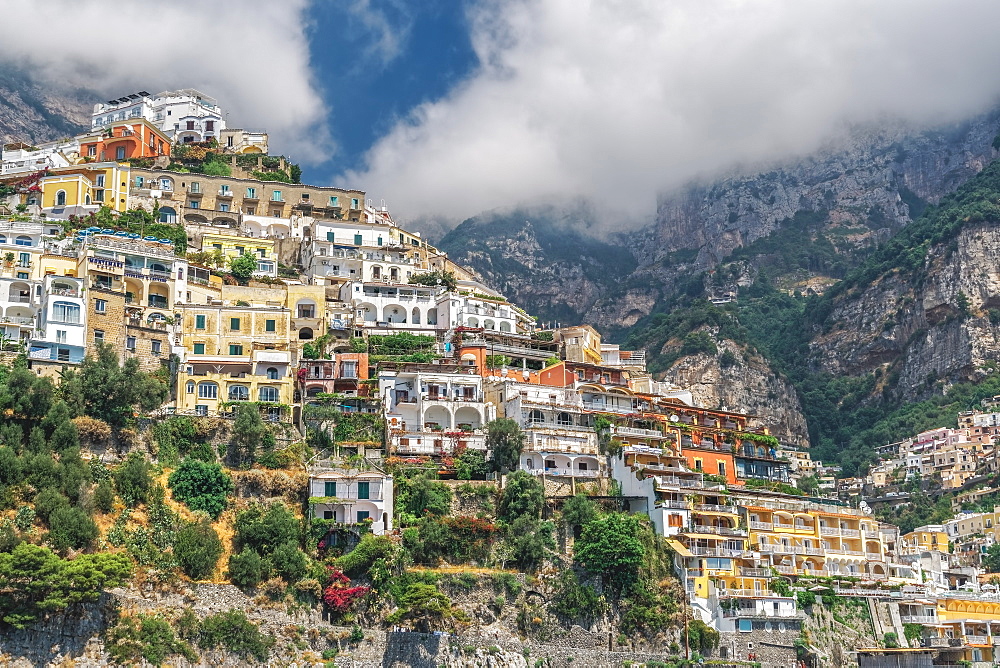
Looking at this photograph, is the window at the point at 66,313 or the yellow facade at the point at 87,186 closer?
the window at the point at 66,313

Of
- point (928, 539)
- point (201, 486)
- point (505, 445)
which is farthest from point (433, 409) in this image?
point (928, 539)

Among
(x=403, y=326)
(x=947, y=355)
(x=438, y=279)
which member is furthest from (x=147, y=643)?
(x=947, y=355)

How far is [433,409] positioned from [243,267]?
19.8 meters

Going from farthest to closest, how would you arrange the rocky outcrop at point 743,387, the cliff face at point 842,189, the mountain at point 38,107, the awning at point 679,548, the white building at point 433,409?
the cliff face at point 842,189
the mountain at point 38,107
the rocky outcrop at point 743,387
the white building at point 433,409
the awning at point 679,548

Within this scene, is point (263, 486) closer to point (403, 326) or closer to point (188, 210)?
point (403, 326)

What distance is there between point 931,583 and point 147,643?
4615 cm

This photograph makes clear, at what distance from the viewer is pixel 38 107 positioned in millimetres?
147250

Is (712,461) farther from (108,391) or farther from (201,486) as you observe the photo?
(108,391)

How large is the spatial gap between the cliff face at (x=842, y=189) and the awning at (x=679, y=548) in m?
123

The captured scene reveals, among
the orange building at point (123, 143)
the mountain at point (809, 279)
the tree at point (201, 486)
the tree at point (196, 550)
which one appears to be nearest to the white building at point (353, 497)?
the tree at point (201, 486)

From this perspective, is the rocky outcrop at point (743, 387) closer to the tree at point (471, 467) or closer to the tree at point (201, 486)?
the tree at point (471, 467)

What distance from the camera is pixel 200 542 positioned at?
2071 inches

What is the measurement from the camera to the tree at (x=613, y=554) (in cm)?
5844

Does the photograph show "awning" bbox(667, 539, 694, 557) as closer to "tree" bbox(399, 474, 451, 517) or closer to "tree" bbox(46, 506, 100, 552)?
"tree" bbox(399, 474, 451, 517)
